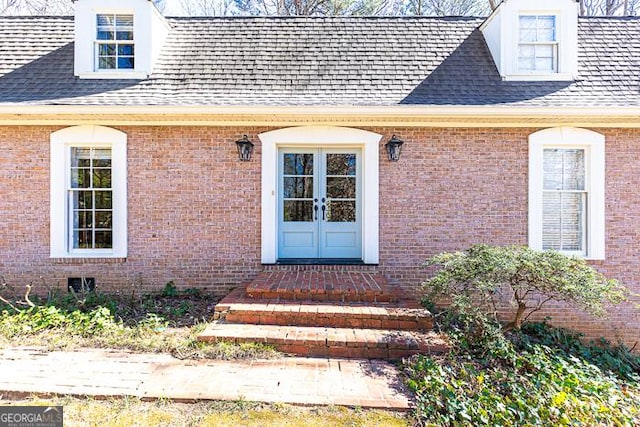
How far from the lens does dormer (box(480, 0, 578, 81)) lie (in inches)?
261

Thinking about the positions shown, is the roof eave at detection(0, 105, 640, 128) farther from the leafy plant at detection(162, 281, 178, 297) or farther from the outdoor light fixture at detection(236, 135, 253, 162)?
the leafy plant at detection(162, 281, 178, 297)

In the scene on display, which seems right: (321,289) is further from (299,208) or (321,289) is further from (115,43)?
(115,43)

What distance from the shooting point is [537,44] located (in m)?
6.74

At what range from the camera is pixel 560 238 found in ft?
21.0

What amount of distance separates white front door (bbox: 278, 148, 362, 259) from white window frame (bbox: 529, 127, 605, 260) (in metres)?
2.90

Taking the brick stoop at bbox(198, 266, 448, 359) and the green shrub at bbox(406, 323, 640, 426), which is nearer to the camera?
the green shrub at bbox(406, 323, 640, 426)

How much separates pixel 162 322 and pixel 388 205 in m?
3.85

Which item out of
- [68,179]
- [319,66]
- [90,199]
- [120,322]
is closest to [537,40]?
[319,66]

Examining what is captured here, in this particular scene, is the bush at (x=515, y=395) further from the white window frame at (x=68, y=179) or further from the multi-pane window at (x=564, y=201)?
the white window frame at (x=68, y=179)

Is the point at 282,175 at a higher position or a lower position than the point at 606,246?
higher

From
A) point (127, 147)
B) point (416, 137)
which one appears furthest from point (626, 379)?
point (127, 147)

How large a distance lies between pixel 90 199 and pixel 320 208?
3.94 metres

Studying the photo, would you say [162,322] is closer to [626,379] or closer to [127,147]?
[127,147]

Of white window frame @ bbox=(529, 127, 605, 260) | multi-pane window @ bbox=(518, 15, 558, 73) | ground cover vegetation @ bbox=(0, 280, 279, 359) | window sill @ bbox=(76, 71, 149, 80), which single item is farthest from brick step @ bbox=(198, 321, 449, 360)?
multi-pane window @ bbox=(518, 15, 558, 73)
